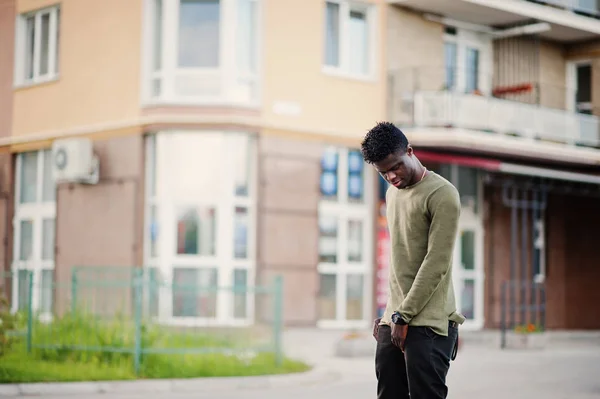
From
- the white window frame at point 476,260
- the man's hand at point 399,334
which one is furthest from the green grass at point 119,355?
the white window frame at point 476,260

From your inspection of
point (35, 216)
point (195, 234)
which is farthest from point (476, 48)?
point (35, 216)

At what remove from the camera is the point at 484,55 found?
82.0 ft

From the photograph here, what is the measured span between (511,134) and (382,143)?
65.9 feet

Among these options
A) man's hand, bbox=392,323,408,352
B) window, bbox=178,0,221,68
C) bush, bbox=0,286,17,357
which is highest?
window, bbox=178,0,221,68

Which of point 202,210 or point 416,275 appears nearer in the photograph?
point 416,275

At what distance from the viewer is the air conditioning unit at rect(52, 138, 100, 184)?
69.3 ft

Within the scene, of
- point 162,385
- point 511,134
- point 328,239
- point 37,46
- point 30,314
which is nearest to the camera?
point 162,385

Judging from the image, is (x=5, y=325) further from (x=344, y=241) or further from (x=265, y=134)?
(x=344, y=241)

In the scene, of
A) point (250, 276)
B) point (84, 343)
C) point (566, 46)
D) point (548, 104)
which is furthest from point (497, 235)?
point (84, 343)

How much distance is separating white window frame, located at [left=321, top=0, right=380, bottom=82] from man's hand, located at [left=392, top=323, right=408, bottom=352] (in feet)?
55.2

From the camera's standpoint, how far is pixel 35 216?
23.0 meters

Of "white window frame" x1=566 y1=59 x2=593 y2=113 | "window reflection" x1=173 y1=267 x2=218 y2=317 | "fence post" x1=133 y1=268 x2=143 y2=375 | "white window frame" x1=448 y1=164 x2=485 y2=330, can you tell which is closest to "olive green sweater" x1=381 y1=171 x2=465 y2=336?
"fence post" x1=133 y1=268 x2=143 y2=375

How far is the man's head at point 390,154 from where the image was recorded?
482 centimetres

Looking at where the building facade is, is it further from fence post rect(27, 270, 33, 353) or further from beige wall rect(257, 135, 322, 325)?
fence post rect(27, 270, 33, 353)
